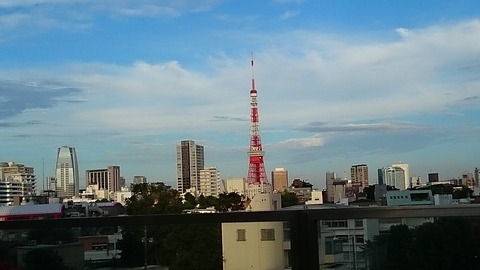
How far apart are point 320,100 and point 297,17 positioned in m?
7.19

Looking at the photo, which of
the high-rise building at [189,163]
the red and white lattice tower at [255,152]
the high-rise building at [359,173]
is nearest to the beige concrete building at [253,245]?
the high-rise building at [359,173]

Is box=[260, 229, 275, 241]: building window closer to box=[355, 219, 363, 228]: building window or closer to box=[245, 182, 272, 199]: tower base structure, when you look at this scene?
box=[355, 219, 363, 228]: building window

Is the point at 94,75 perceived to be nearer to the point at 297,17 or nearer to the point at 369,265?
the point at 297,17

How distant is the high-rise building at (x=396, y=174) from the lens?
18866mm

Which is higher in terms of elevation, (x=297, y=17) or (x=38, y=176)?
(x=297, y=17)

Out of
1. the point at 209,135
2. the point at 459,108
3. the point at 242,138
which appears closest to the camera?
the point at 459,108

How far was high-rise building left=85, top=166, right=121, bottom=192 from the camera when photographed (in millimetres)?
23747

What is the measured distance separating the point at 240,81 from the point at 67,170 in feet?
25.0

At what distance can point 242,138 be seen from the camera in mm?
31703

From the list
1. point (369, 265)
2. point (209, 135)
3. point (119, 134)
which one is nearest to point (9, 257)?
point (369, 265)

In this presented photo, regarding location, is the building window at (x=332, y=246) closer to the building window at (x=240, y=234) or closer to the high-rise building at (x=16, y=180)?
the building window at (x=240, y=234)

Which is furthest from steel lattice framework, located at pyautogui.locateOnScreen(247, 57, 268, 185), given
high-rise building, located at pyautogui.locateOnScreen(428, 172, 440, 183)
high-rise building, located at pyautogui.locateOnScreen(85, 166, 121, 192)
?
high-rise building, located at pyautogui.locateOnScreen(428, 172, 440, 183)

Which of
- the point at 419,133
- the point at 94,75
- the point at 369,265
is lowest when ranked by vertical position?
the point at 369,265

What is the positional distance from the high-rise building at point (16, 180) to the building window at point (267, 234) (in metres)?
18.4
